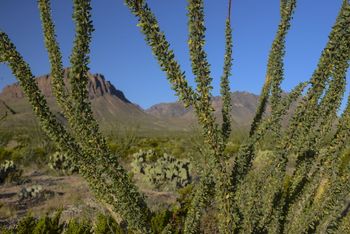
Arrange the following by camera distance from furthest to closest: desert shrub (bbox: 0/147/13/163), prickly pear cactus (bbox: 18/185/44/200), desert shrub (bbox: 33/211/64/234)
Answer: desert shrub (bbox: 0/147/13/163)
prickly pear cactus (bbox: 18/185/44/200)
desert shrub (bbox: 33/211/64/234)

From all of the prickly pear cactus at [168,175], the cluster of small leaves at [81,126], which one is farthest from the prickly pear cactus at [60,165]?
the cluster of small leaves at [81,126]

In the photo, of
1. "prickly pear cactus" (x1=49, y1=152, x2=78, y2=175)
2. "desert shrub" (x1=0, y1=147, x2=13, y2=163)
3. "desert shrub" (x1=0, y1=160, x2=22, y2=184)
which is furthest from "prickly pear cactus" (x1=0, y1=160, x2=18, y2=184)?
"desert shrub" (x1=0, y1=147, x2=13, y2=163)

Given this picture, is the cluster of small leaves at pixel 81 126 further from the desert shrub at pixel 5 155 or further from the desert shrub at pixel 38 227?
the desert shrub at pixel 5 155

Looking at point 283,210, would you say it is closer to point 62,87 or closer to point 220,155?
point 220,155

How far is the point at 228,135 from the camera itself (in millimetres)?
3477

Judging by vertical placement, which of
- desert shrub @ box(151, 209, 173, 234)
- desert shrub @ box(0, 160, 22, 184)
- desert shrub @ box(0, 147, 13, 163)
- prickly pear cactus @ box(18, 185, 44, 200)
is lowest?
prickly pear cactus @ box(18, 185, 44, 200)

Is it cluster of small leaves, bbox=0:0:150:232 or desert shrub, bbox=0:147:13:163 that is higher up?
cluster of small leaves, bbox=0:0:150:232

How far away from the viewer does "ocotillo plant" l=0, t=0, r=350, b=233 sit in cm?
250

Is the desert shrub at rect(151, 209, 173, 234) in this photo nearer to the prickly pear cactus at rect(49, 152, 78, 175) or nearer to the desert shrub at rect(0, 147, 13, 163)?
the prickly pear cactus at rect(49, 152, 78, 175)

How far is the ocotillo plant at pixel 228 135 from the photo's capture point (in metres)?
2.50

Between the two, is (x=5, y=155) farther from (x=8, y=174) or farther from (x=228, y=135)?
(x=228, y=135)

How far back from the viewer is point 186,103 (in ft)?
7.96

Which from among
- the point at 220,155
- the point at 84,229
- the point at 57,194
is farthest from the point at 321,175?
the point at 57,194

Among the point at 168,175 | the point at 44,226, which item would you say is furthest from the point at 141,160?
the point at 44,226
